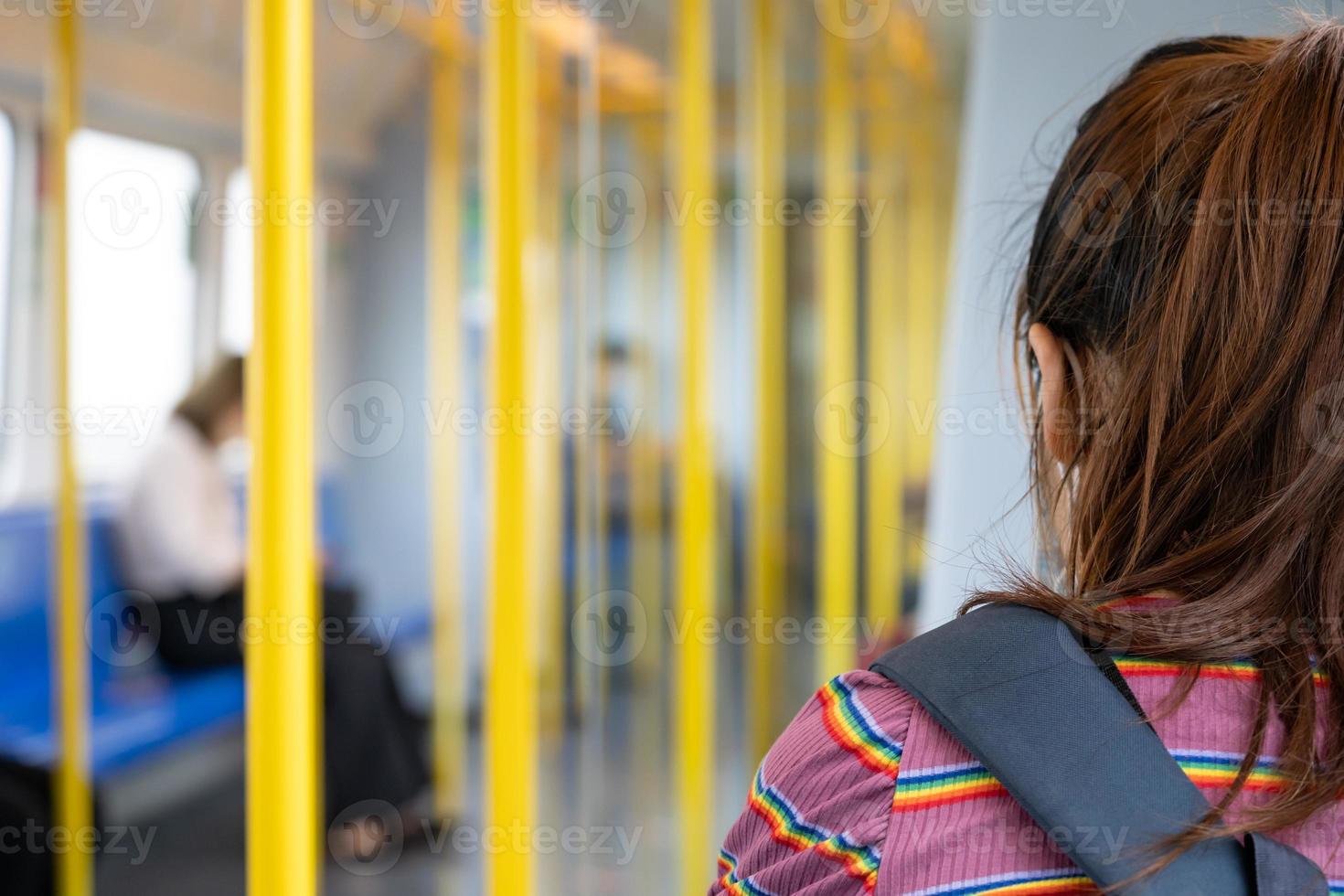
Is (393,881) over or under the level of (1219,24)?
under

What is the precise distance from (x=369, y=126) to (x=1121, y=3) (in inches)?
113

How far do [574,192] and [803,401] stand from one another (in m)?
1.27

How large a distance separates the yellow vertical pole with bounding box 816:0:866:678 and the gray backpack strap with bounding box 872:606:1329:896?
10.3 ft

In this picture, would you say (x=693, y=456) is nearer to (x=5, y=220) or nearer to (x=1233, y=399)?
(x=5, y=220)

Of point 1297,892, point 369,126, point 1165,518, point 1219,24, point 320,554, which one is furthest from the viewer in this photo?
point 320,554

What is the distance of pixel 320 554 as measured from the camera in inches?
156

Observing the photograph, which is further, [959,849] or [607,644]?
[607,644]

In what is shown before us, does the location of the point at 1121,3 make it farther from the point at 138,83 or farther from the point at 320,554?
the point at 320,554

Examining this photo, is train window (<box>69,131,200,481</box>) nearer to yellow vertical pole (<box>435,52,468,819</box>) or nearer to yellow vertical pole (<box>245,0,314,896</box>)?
yellow vertical pole (<box>435,52,468,819</box>)

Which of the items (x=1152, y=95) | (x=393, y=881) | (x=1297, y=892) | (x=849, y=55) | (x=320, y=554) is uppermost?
(x=849, y=55)

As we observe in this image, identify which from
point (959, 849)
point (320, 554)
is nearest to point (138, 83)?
point (320, 554)

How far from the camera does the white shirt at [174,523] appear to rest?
10.6 ft

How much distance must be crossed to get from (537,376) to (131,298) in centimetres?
129

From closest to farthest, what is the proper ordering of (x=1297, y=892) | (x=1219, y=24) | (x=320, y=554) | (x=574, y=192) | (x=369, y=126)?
(x=1297, y=892)
(x=1219, y=24)
(x=574, y=192)
(x=369, y=126)
(x=320, y=554)
